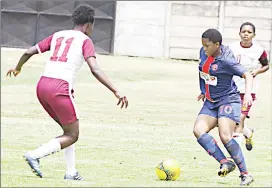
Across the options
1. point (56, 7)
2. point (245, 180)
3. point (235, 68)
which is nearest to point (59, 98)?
point (235, 68)

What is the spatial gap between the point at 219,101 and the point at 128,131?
19.9ft

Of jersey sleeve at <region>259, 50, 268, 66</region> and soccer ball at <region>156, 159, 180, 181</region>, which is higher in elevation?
jersey sleeve at <region>259, 50, 268, 66</region>

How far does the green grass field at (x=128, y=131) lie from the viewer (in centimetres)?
1014

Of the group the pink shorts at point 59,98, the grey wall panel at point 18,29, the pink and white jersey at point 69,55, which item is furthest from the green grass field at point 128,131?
the grey wall panel at point 18,29

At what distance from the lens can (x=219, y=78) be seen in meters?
10.0

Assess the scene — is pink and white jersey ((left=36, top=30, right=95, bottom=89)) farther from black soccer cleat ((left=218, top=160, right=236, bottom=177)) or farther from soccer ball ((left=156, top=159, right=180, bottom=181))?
black soccer cleat ((left=218, top=160, right=236, bottom=177))

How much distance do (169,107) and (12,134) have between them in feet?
26.6

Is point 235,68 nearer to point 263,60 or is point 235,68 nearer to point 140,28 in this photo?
point 263,60

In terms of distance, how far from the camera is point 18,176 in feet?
30.5

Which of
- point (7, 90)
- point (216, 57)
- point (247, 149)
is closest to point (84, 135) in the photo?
point (247, 149)

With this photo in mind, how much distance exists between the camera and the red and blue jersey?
32.6 ft

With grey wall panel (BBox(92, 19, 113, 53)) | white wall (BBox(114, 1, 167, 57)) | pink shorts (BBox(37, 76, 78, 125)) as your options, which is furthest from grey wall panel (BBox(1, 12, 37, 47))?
pink shorts (BBox(37, 76, 78, 125))

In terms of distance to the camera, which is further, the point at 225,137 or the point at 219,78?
the point at 219,78

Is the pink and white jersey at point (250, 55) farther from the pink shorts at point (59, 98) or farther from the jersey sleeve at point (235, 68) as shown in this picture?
the pink shorts at point (59, 98)
